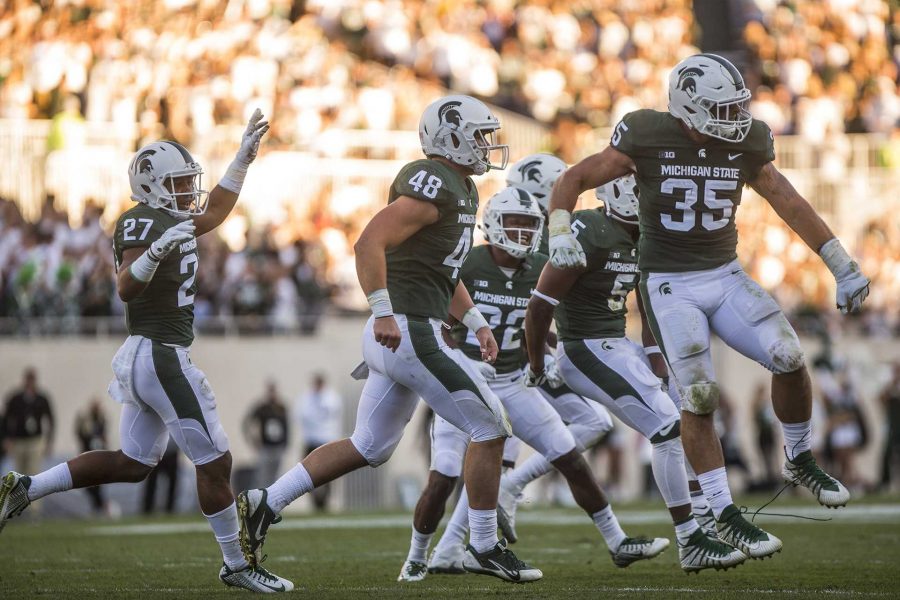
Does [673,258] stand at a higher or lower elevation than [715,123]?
lower

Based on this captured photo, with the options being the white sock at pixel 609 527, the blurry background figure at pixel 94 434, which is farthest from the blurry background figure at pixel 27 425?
the white sock at pixel 609 527

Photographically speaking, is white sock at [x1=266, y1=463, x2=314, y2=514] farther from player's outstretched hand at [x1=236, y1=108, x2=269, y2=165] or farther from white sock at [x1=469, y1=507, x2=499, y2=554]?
player's outstretched hand at [x1=236, y1=108, x2=269, y2=165]

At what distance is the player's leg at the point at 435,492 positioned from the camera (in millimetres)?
7281

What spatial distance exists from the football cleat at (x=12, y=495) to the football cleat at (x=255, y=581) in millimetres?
1036

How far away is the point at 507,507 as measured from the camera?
8.64 metres

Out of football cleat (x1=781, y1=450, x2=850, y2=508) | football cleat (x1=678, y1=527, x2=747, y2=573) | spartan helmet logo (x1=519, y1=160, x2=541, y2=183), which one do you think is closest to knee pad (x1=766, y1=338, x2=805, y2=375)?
football cleat (x1=781, y1=450, x2=850, y2=508)

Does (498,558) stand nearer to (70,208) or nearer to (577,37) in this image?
(70,208)

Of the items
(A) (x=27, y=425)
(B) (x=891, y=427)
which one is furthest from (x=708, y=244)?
(B) (x=891, y=427)

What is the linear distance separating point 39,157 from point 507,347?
1134 centimetres

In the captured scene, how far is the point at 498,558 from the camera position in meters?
6.71

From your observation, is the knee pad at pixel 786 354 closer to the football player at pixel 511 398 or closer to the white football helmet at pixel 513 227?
the football player at pixel 511 398

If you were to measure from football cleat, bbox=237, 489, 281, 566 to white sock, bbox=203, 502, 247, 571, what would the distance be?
0.10ft

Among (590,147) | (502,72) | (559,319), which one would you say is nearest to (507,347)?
(559,319)

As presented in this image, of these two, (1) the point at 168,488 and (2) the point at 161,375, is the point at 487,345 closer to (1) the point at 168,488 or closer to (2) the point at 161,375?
(2) the point at 161,375
